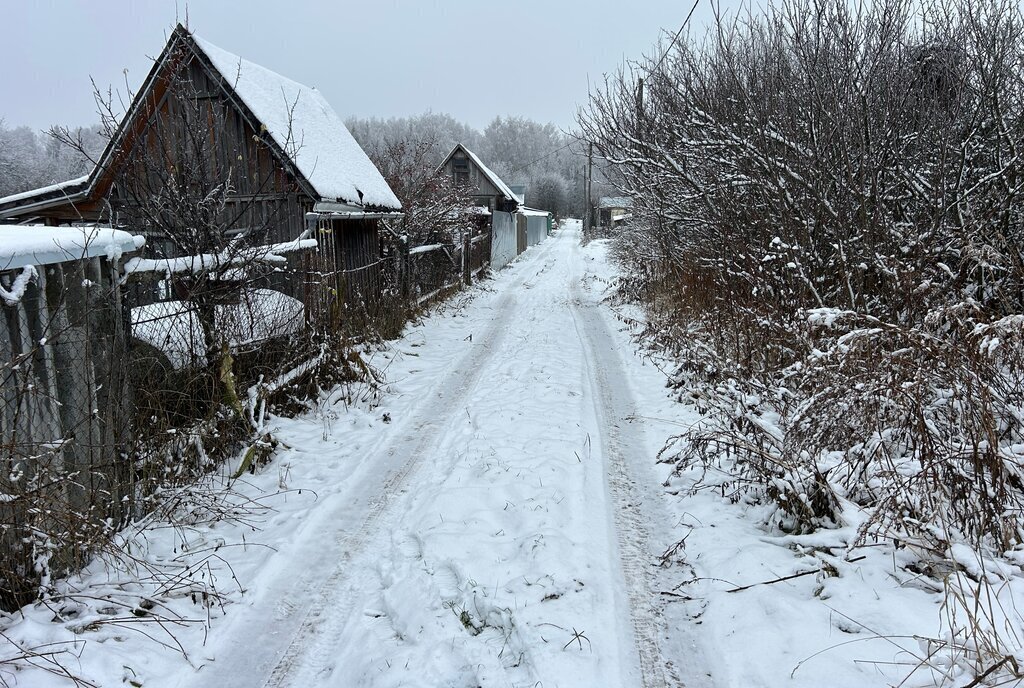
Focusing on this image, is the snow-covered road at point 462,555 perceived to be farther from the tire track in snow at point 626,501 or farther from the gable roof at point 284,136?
the gable roof at point 284,136

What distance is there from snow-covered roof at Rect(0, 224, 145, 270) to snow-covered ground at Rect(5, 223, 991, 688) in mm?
1743

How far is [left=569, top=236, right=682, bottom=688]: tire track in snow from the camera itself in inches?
122

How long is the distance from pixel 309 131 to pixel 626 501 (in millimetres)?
10416

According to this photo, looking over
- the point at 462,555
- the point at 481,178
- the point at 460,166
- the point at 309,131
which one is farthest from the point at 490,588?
the point at 460,166

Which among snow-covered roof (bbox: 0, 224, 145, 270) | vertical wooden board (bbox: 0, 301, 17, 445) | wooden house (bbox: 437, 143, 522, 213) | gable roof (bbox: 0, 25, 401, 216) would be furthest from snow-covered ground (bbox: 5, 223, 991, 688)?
wooden house (bbox: 437, 143, 522, 213)

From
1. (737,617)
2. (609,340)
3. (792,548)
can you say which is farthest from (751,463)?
(609,340)

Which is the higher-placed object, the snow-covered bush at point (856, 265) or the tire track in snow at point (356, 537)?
the snow-covered bush at point (856, 265)

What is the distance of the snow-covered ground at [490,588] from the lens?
2.90 meters

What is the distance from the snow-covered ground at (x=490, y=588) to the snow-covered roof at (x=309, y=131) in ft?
19.7

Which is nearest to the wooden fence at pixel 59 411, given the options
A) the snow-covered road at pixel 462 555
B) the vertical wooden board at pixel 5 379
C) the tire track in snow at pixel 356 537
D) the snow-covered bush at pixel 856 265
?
the vertical wooden board at pixel 5 379

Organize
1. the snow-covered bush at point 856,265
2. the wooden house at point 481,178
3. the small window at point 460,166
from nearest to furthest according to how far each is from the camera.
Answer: the snow-covered bush at point 856,265, the wooden house at point 481,178, the small window at point 460,166

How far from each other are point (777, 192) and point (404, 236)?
7.81 m

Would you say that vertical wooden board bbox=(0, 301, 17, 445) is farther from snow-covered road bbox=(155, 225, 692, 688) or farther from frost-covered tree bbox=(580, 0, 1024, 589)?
frost-covered tree bbox=(580, 0, 1024, 589)

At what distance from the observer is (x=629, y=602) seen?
136 inches
